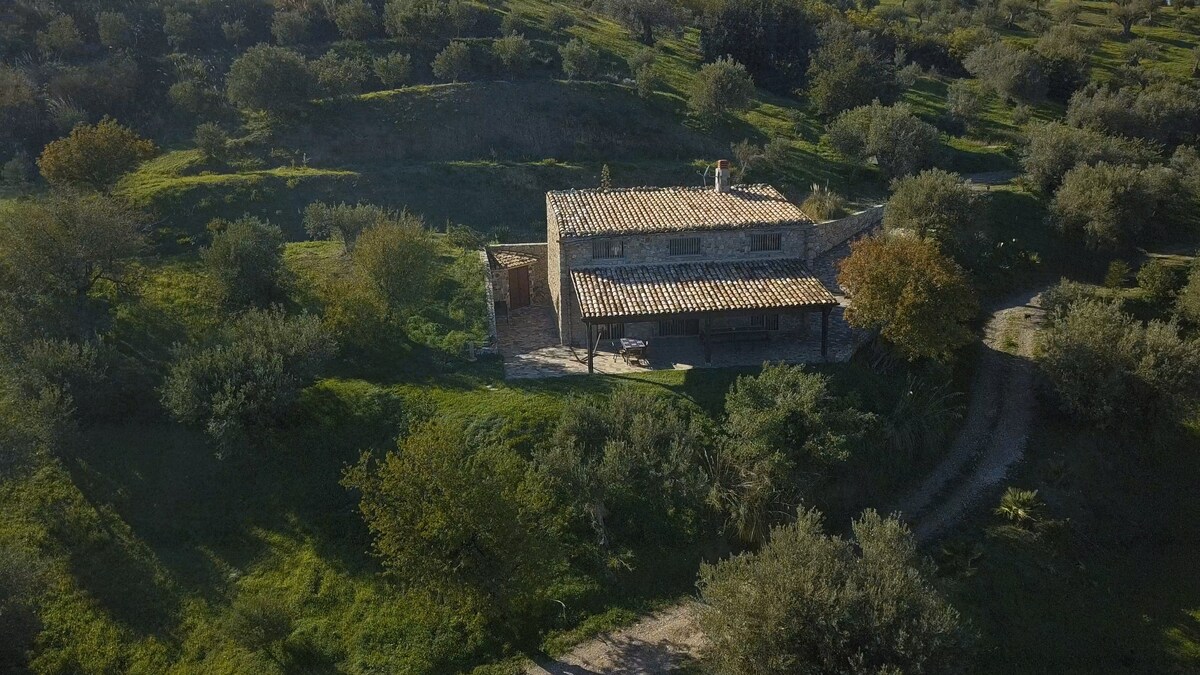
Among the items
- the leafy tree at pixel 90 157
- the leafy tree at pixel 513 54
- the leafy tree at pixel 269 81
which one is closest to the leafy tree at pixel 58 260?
the leafy tree at pixel 90 157

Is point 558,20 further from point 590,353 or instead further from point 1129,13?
point 1129,13

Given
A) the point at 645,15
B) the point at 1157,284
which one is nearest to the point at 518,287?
the point at 1157,284

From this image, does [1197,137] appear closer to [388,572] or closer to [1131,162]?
[1131,162]

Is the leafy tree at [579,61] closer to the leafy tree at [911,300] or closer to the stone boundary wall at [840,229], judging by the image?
the stone boundary wall at [840,229]

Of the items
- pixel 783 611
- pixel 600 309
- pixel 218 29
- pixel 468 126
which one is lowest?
pixel 783 611

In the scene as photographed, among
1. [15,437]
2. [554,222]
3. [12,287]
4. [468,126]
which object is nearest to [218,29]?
[468,126]

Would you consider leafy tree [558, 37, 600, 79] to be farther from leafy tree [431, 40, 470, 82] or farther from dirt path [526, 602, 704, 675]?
dirt path [526, 602, 704, 675]

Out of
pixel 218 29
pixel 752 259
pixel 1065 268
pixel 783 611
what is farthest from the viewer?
pixel 218 29
